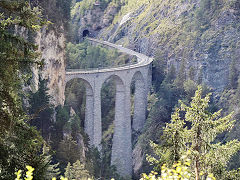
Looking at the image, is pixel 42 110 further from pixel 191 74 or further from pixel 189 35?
pixel 189 35

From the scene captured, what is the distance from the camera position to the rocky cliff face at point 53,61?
3195 cm

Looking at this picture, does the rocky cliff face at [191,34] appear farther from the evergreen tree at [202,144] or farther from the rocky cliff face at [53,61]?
the evergreen tree at [202,144]

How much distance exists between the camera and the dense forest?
861cm

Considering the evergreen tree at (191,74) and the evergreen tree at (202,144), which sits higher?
the evergreen tree at (191,74)

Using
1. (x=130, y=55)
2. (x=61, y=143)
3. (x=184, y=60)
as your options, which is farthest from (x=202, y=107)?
(x=130, y=55)

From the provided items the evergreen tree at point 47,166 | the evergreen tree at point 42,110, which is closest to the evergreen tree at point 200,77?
the evergreen tree at point 42,110

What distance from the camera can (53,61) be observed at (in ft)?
113

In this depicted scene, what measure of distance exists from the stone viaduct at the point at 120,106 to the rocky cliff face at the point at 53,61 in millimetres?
2663

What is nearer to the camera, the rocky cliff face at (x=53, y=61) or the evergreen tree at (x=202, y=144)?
the evergreen tree at (x=202, y=144)

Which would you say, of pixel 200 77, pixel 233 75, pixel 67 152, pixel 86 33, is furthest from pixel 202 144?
pixel 86 33

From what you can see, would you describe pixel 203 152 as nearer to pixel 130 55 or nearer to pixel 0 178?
pixel 0 178

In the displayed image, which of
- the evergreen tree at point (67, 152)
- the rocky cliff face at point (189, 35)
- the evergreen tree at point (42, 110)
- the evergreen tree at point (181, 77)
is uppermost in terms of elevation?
the rocky cliff face at point (189, 35)

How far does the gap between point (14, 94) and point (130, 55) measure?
61895mm

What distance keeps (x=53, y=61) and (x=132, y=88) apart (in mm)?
30553
